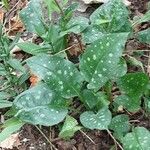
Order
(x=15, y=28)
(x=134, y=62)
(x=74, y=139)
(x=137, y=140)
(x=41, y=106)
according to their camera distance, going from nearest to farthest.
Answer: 1. (x=137, y=140)
2. (x=41, y=106)
3. (x=74, y=139)
4. (x=134, y=62)
5. (x=15, y=28)

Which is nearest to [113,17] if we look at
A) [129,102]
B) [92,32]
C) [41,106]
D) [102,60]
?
[92,32]

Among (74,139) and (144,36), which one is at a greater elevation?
(144,36)

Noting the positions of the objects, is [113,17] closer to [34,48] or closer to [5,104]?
[34,48]

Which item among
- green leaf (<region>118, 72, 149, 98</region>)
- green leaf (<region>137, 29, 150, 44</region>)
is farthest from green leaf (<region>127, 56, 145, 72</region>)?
green leaf (<region>118, 72, 149, 98</region>)

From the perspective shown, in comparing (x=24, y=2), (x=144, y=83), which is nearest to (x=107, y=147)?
(x=144, y=83)

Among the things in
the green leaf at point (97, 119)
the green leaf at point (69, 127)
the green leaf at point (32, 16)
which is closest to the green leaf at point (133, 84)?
the green leaf at point (97, 119)

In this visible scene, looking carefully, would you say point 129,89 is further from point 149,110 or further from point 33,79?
point 33,79

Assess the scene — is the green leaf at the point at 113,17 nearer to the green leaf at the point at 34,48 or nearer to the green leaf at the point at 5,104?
the green leaf at the point at 34,48
